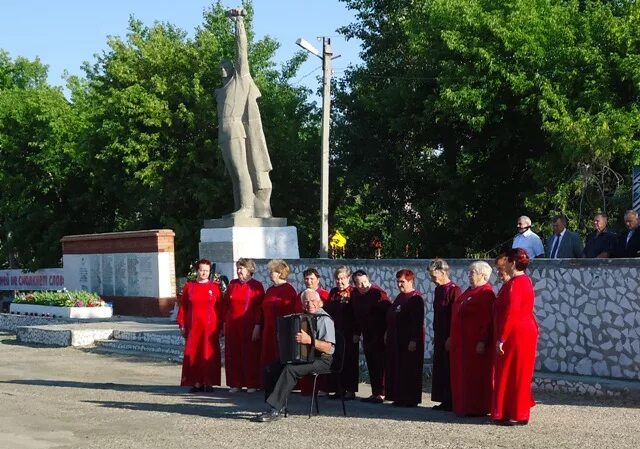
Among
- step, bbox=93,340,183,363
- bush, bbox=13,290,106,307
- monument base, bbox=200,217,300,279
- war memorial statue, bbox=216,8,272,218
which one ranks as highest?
war memorial statue, bbox=216,8,272,218

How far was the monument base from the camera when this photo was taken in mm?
19594

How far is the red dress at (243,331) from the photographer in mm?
12914

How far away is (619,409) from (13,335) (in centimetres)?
1696

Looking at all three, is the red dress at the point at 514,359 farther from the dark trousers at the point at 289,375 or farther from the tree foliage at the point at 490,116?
the tree foliage at the point at 490,116

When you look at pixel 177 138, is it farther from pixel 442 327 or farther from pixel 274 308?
pixel 442 327

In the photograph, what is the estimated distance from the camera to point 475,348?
10.6 m

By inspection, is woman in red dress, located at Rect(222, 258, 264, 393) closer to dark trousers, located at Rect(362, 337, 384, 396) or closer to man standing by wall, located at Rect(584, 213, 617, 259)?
dark trousers, located at Rect(362, 337, 384, 396)

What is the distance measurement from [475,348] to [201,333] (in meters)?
3.91

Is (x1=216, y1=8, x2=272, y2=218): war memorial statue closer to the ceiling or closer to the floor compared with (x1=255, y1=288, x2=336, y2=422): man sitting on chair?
closer to the ceiling

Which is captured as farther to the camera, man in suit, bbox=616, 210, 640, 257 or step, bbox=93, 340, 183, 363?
step, bbox=93, 340, 183, 363

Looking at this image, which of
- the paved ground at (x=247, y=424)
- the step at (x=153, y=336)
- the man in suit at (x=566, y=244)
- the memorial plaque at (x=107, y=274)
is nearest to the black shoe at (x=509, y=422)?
the paved ground at (x=247, y=424)

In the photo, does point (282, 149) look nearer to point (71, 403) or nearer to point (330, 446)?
point (71, 403)

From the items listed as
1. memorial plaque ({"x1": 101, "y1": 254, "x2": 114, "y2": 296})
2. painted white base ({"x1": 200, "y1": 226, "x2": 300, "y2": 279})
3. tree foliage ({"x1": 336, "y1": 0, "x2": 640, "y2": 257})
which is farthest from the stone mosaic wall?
memorial plaque ({"x1": 101, "y1": 254, "x2": 114, "y2": 296})

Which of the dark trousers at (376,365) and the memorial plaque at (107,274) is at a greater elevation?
the memorial plaque at (107,274)
